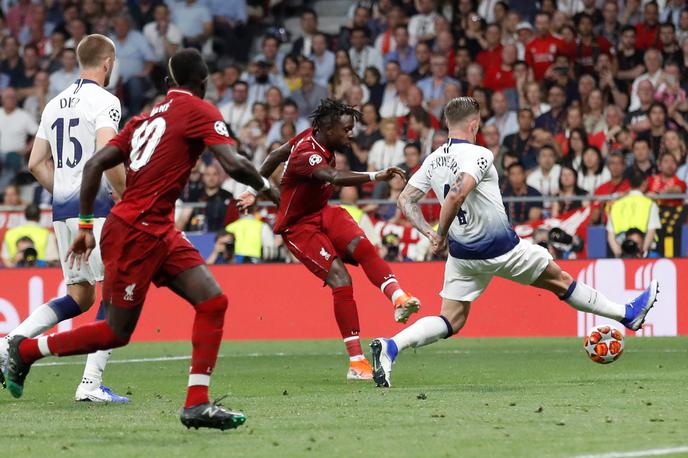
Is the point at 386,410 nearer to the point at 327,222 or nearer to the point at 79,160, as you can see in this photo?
the point at 79,160

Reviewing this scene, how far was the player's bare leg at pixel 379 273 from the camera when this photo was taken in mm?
10438

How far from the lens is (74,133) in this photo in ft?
31.0

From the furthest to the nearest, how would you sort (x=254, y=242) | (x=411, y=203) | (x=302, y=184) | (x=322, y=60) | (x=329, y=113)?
(x=322, y=60) → (x=254, y=242) → (x=302, y=184) → (x=329, y=113) → (x=411, y=203)

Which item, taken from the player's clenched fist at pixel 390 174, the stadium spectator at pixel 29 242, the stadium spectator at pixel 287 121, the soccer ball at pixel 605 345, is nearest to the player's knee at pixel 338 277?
the player's clenched fist at pixel 390 174

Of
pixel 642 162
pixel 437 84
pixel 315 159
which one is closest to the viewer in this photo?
pixel 315 159

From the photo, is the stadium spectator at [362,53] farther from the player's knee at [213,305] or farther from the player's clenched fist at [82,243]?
the player's knee at [213,305]

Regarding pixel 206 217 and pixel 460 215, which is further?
pixel 206 217

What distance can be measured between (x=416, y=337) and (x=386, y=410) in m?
2.00

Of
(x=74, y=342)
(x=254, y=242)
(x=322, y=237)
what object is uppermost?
(x=322, y=237)

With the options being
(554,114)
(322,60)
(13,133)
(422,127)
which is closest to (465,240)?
(554,114)

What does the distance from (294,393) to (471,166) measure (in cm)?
214

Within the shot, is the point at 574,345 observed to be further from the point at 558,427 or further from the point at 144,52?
the point at 144,52

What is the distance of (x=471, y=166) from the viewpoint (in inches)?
390

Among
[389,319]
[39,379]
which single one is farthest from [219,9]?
[39,379]
